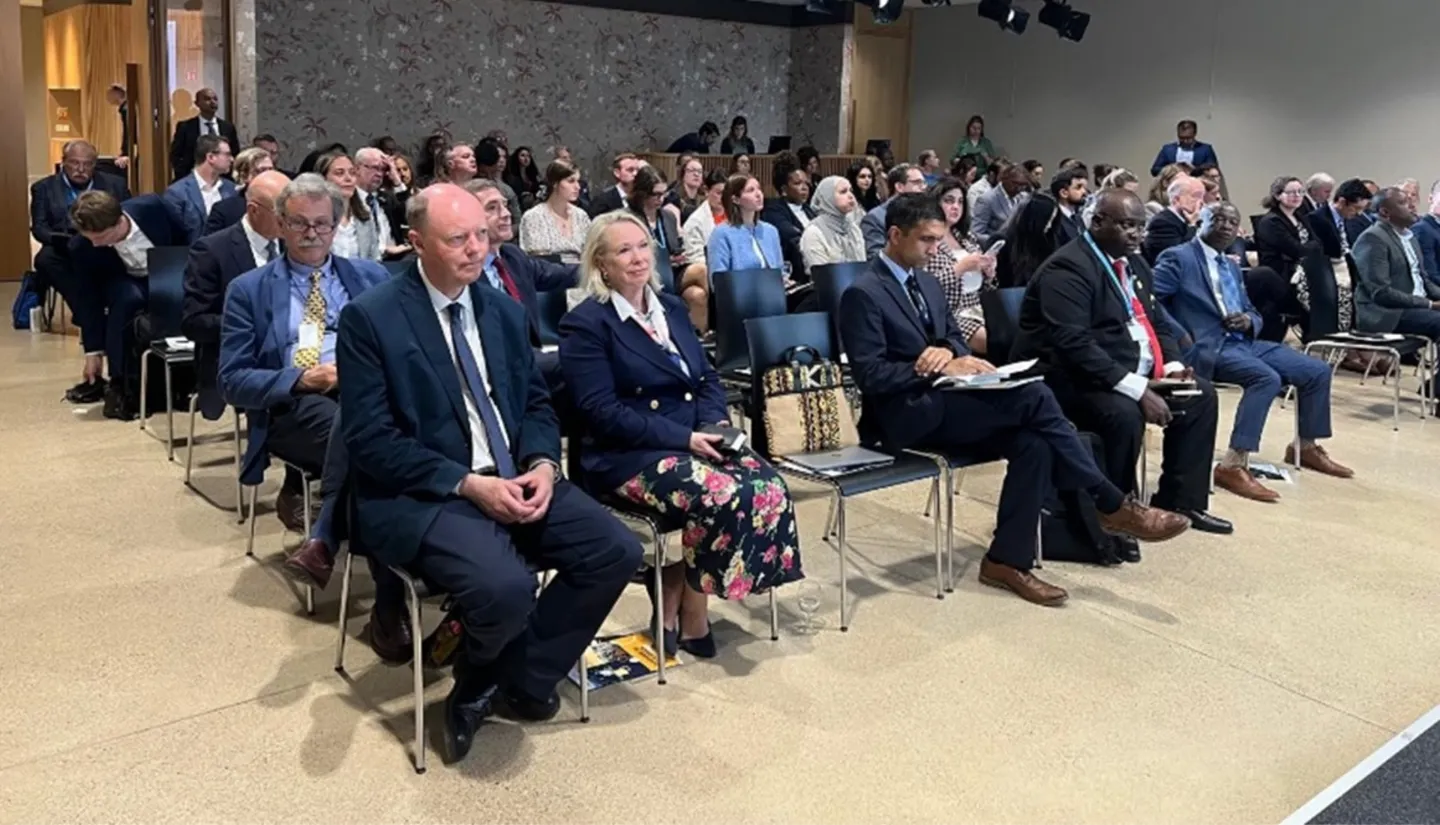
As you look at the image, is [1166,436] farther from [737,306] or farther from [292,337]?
[292,337]

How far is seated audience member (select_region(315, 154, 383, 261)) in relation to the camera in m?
5.45

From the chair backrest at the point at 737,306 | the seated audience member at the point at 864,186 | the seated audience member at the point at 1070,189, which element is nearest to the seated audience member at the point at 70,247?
the chair backrest at the point at 737,306

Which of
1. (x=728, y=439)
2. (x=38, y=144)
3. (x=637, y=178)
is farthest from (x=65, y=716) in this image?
(x=38, y=144)

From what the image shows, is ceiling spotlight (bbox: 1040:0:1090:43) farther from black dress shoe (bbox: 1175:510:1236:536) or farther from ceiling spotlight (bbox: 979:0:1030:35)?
black dress shoe (bbox: 1175:510:1236:536)

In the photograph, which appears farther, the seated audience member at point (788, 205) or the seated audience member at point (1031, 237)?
the seated audience member at point (788, 205)

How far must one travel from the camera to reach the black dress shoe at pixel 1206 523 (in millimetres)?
4766

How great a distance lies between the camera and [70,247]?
644 centimetres

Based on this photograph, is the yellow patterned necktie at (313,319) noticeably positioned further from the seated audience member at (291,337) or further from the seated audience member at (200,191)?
the seated audience member at (200,191)

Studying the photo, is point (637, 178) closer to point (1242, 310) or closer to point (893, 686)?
point (1242, 310)

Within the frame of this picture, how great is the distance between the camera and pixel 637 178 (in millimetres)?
6711

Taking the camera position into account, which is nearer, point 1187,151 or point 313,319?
point 313,319

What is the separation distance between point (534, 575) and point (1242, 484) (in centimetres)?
367

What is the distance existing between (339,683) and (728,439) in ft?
3.91

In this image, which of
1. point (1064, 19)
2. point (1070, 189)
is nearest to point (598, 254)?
point (1070, 189)
